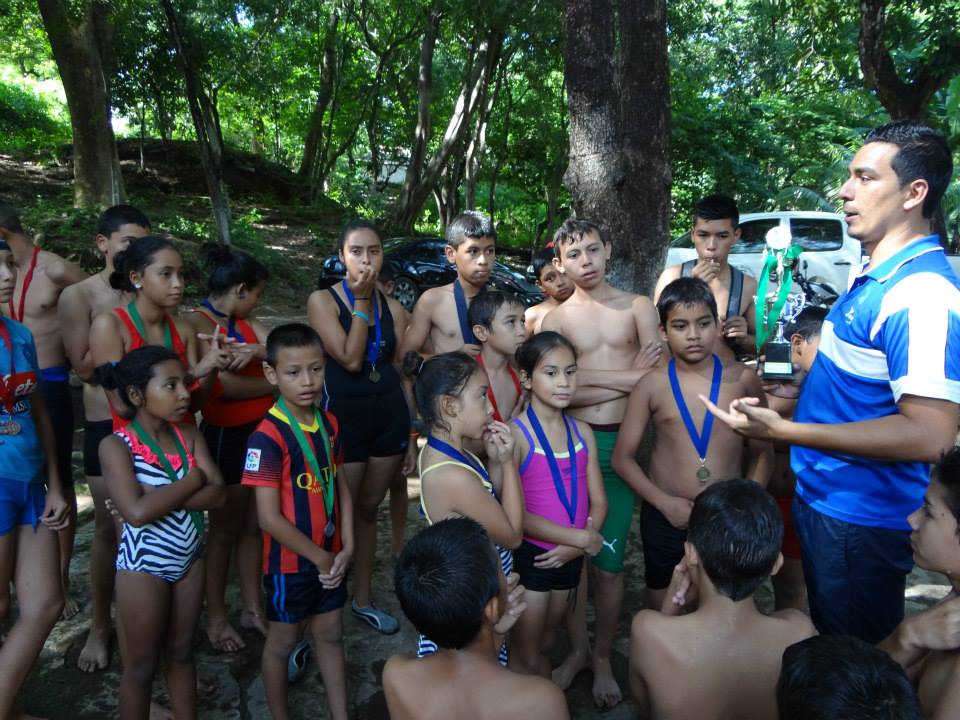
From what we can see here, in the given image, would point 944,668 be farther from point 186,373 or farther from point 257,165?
point 257,165

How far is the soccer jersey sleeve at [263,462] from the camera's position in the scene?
2.55 metres

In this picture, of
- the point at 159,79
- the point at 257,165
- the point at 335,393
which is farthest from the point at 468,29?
the point at 335,393

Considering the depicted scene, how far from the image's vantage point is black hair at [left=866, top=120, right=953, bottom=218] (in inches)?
78.8

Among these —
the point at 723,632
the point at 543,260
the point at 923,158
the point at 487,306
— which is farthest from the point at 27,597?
the point at 923,158

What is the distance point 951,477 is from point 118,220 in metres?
3.62

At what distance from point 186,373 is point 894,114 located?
42.1 feet

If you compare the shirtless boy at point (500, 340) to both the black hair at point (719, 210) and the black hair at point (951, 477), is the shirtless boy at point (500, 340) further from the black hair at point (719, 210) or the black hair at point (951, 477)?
the black hair at point (951, 477)

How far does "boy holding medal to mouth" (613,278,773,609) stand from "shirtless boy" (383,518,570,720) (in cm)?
131

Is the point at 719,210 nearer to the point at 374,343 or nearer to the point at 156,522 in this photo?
the point at 374,343

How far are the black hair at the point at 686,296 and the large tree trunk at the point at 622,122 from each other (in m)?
1.93

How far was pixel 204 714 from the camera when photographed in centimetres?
283

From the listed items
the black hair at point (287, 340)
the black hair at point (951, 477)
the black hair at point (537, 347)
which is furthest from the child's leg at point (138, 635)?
the black hair at point (951, 477)

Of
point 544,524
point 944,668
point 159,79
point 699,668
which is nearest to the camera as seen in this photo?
point 944,668

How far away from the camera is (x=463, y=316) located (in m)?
3.60
